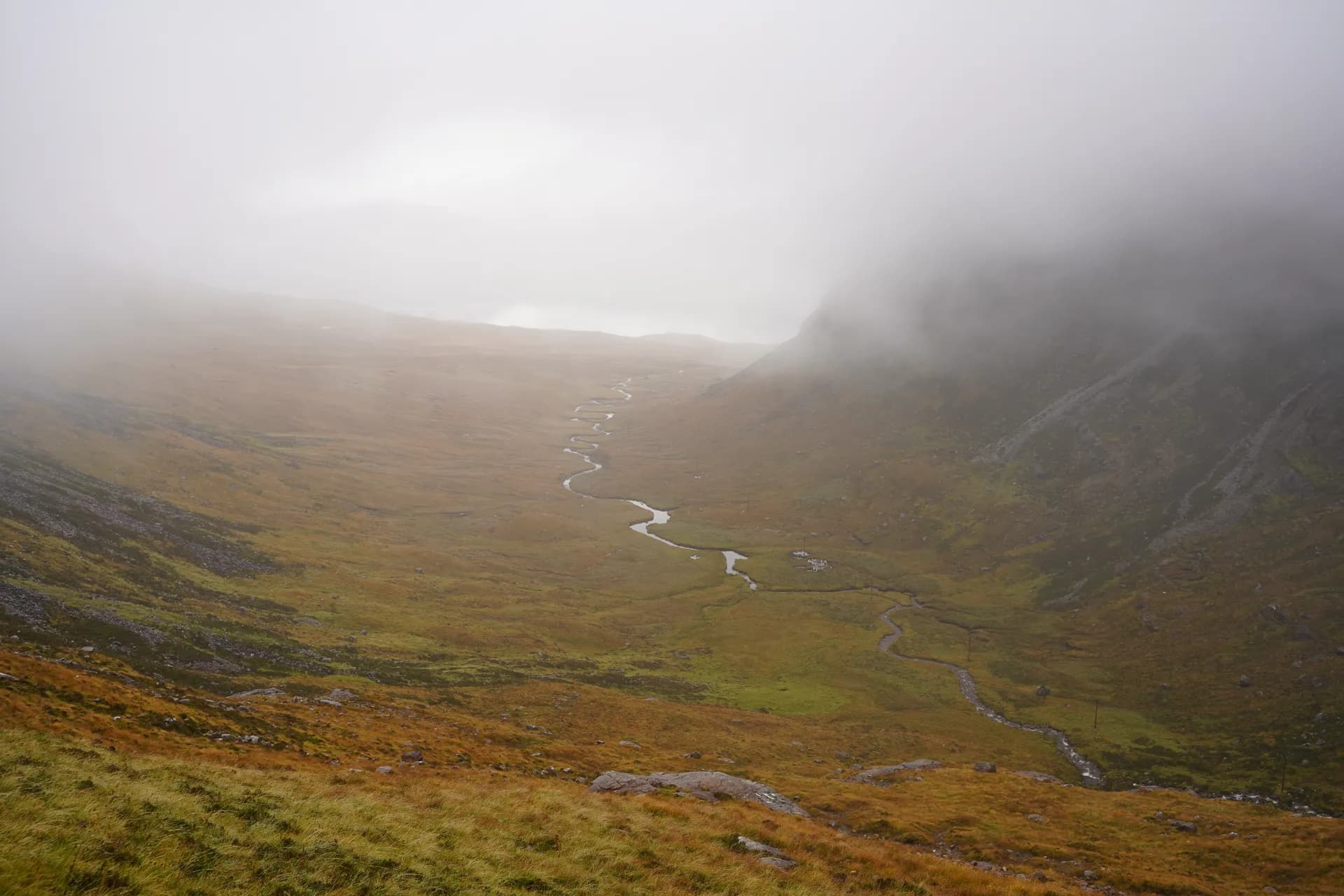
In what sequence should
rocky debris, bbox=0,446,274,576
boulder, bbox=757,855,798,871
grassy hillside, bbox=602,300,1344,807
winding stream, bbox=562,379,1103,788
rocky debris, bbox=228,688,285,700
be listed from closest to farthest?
1. boulder, bbox=757,855,798,871
2. rocky debris, bbox=228,688,285,700
3. winding stream, bbox=562,379,1103,788
4. grassy hillside, bbox=602,300,1344,807
5. rocky debris, bbox=0,446,274,576

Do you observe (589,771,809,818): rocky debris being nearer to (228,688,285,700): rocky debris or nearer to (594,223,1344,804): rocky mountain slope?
(228,688,285,700): rocky debris

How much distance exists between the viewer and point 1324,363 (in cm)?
14425

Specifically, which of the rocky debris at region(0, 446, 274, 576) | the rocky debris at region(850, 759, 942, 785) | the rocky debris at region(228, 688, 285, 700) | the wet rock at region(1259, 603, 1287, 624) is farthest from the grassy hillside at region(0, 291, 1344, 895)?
the wet rock at region(1259, 603, 1287, 624)

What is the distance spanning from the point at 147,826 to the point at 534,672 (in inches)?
2696

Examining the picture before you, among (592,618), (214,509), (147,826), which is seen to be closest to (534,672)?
(592,618)

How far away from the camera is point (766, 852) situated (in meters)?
26.5

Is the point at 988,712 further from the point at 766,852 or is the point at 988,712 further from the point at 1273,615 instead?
the point at 766,852

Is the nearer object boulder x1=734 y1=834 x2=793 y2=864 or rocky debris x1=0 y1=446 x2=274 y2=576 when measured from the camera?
boulder x1=734 y1=834 x2=793 y2=864

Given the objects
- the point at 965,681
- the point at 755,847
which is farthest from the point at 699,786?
the point at 965,681

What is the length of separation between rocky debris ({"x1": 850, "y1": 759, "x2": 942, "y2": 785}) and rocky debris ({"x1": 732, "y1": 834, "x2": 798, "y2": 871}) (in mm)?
32410

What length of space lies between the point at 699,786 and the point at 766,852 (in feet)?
40.0

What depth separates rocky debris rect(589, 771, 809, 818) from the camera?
37.4 m

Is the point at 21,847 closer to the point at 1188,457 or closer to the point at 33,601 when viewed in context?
the point at 33,601

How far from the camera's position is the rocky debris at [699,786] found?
1471 inches
